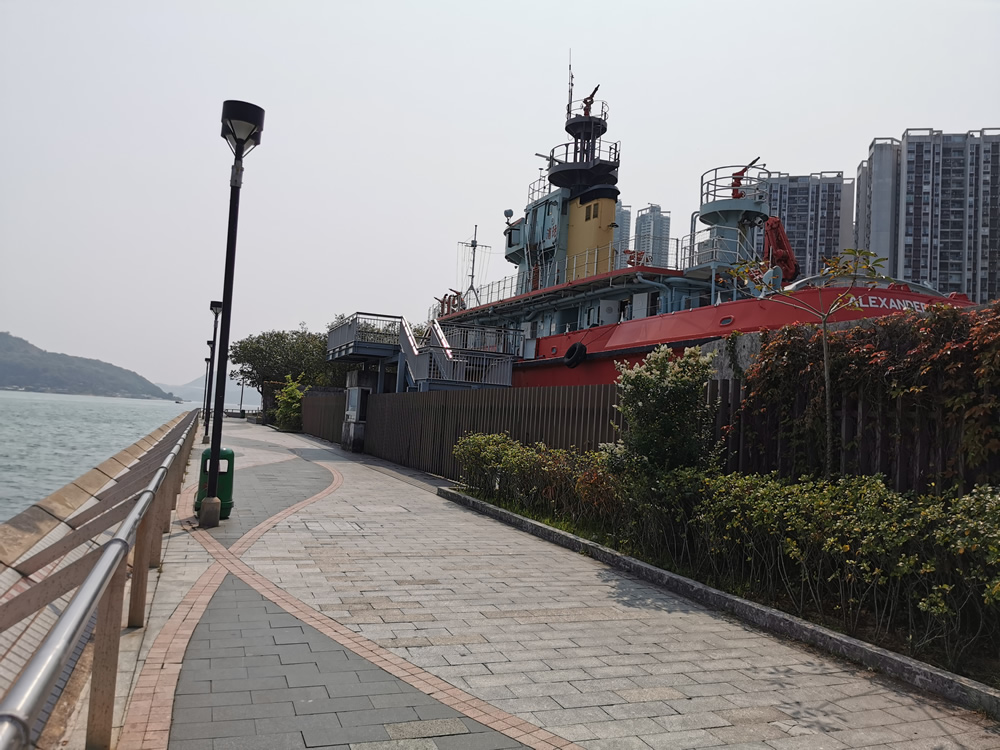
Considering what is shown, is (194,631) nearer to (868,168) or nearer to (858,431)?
(858,431)

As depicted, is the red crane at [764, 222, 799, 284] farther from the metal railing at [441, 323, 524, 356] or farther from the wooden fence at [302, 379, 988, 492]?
the metal railing at [441, 323, 524, 356]

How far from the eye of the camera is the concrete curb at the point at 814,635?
4227 millimetres

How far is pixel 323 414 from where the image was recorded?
30.7 meters

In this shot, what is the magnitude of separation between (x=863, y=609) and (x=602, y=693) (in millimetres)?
2550

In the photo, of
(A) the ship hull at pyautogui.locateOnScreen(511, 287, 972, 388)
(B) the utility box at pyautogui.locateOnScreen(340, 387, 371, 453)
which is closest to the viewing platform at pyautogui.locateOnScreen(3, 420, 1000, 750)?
(A) the ship hull at pyautogui.locateOnScreen(511, 287, 972, 388)

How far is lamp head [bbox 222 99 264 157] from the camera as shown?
880 centimetres

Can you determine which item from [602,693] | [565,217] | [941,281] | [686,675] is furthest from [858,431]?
[941,281]

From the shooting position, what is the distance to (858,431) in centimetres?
644

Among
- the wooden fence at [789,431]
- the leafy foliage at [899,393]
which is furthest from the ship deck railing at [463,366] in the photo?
the leafy foliage at [899,393]

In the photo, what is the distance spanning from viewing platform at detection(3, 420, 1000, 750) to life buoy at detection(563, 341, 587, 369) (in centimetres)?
1086

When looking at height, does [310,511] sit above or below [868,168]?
below

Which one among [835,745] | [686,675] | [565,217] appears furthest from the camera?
[565,217]

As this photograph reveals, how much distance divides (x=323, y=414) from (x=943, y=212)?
47249mm

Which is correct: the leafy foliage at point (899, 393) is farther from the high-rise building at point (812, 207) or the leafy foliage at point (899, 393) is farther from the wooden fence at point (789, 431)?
the high-rise building at point (812, 207)
